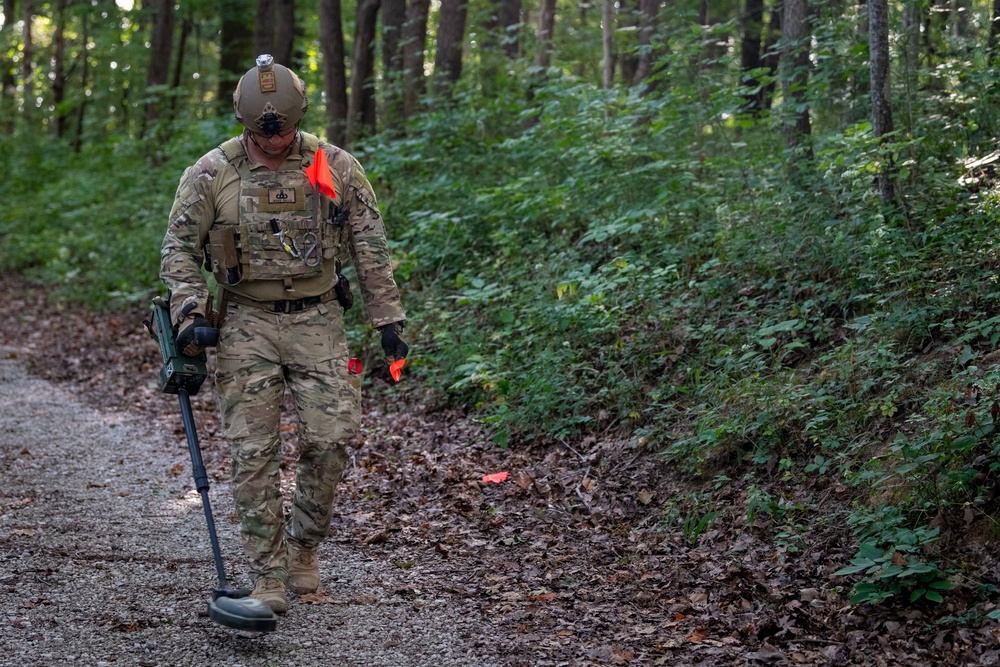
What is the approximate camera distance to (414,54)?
13758 mm

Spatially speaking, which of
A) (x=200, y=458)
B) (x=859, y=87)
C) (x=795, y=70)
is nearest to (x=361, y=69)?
(x=795, y=70)

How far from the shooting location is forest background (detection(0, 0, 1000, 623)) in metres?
4.85

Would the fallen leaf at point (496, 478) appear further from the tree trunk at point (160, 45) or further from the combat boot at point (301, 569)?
the tree trunk at point (160, 45)

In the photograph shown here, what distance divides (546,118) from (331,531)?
6.74 m

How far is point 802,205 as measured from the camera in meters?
7.32

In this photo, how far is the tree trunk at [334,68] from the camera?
14656 millimetres

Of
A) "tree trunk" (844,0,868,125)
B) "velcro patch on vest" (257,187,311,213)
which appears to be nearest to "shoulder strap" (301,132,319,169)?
"velcro patch on vest" (257,187,311,213)

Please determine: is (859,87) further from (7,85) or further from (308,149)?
(7,85)

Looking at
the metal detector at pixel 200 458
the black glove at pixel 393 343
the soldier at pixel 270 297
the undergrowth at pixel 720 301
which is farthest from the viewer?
the undergrowth at pixel 720 301

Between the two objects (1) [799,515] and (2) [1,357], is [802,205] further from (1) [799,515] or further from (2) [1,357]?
(2) [1,357]

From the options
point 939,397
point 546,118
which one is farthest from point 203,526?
point 546,118

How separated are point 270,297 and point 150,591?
60.7 inches

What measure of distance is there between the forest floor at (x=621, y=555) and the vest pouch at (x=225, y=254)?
1748 mm

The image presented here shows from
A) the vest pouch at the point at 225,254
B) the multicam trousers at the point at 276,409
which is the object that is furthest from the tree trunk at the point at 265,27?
the multicam trousers at the point at 276,409
